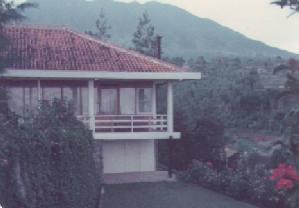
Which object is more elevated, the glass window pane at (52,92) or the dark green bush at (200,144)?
A: the glass window pane at (52,92)

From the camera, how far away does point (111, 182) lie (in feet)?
79.7

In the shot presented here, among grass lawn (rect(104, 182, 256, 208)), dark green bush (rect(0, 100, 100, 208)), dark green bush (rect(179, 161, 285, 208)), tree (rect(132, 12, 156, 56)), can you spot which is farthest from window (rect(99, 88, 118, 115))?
tree (rect(132, 12, 156, 56))

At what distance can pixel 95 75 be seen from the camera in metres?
24.7

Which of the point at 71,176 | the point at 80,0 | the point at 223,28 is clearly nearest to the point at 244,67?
the point at 71,176

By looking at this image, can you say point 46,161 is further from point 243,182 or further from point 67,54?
point 67,54

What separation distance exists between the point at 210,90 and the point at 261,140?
8.73m

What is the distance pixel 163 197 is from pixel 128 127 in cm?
514

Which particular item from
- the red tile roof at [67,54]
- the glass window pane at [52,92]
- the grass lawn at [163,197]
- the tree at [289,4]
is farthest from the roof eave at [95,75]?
the tree at [289,4]

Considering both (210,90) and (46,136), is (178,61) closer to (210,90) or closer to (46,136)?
(210,90)

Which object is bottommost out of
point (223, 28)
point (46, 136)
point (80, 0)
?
point (46, 136)

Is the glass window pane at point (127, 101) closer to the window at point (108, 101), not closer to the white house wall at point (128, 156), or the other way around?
the window at point (108, 101)

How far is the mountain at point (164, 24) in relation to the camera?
3634 inches

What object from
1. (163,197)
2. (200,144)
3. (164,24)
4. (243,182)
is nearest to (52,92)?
(200,144)

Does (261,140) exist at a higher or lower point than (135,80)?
lower
